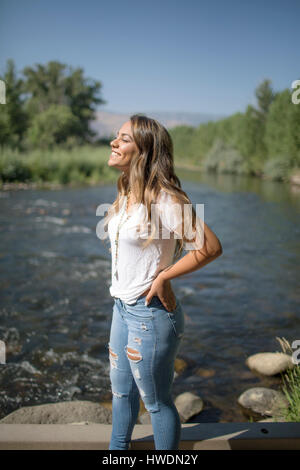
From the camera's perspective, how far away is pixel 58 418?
210 cm

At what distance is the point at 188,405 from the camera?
2.61 m

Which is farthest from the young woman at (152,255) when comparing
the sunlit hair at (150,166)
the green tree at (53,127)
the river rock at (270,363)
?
the green tree at (53,127)

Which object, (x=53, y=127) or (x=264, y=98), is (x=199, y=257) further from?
(x=264, y=98)

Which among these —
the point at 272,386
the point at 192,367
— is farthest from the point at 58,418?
the point at 272,386

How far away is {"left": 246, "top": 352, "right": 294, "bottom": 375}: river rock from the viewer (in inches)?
120

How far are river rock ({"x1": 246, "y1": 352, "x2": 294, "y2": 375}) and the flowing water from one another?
0.24ft

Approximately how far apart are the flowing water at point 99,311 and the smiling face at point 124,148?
38 centimetres

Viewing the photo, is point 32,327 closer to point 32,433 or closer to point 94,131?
point 32,433

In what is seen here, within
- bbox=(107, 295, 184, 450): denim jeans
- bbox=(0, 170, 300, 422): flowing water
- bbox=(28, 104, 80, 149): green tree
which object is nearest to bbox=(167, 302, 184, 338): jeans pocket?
bbox=(107, 295, 184, 450): denim jeans

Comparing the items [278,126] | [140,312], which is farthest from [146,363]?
[278,126]

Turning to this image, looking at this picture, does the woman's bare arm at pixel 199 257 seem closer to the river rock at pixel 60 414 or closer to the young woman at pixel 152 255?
the young woman at pixel 152 255

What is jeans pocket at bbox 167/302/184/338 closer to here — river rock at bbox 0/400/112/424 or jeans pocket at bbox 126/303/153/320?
jeans pocket at bbox 126/303/153/320

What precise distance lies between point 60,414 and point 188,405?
90 cm

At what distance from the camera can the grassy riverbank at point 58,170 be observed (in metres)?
15.4
